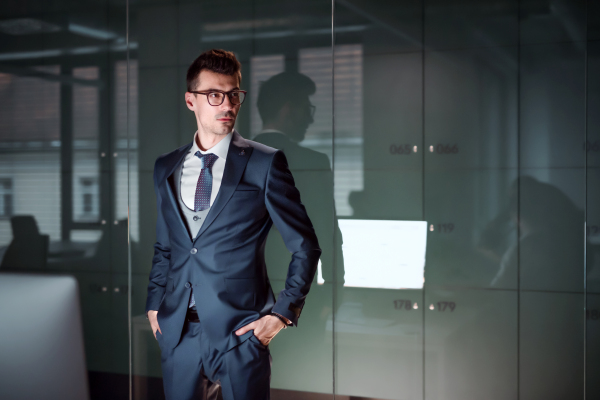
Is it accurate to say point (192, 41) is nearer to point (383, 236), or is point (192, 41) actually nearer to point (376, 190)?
point (376, 190)

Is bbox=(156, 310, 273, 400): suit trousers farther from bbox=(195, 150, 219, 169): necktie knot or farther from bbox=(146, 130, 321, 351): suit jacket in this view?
bbox=(195, 150, 219, 169): necktie knot

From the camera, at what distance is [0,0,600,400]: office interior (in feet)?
8.80

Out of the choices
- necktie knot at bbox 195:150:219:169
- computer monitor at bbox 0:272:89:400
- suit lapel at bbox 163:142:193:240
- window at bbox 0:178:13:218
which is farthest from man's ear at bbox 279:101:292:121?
window at bbox 0:178:13:218

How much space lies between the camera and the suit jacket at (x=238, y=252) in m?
1.81

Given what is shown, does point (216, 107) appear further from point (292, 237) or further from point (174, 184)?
point (292, 237)

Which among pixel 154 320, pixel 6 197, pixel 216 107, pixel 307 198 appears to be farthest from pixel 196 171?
pixel 6 197

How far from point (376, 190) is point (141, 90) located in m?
1.53

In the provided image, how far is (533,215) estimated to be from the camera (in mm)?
2709

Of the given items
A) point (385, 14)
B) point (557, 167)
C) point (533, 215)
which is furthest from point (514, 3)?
point (533, 215)

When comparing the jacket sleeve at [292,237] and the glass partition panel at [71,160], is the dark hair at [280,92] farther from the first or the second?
the jacket sleeve at [292,237]

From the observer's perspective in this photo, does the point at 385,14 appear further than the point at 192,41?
No

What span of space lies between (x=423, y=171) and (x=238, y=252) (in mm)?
1334

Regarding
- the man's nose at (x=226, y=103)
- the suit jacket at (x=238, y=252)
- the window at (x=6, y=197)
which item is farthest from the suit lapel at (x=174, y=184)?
the window at (x=6, y=197)

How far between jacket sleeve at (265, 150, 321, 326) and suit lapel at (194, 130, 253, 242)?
Result: 0.10 metres
